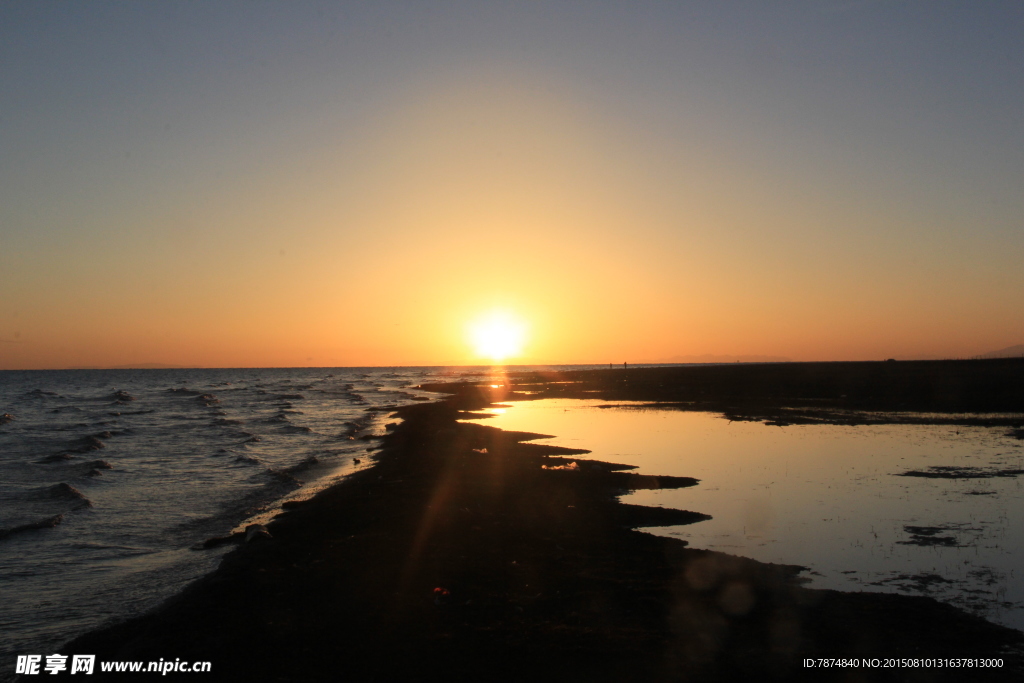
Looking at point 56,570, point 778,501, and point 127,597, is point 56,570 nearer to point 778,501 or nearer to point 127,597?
point 127,597

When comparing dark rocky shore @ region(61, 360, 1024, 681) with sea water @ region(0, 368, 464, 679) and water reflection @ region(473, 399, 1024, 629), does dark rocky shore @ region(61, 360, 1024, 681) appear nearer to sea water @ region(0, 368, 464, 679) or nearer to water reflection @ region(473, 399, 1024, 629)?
water reflection @ region(473, 399, 1024, 629)

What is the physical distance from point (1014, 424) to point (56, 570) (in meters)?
41.9

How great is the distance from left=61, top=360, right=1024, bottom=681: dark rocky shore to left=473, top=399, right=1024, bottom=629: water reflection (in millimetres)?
1006

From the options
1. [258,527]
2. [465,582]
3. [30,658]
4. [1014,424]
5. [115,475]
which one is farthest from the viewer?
[1014,424]

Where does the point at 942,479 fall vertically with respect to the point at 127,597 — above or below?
above

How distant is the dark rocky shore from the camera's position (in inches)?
333

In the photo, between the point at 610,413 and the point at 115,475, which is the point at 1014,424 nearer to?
the point at 610,413

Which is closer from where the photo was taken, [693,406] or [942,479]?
[942,479]

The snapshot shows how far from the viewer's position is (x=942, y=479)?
19.7 meters

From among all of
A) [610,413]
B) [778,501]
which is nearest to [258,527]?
[778,501]

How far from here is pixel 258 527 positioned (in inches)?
623

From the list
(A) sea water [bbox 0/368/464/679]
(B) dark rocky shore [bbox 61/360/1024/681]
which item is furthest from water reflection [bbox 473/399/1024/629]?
(A) sea water [bbox 0/368/464/679]

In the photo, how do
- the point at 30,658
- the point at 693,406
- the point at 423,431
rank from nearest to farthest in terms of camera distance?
the point at 30,658, the point at 423,431, the point at 693,406

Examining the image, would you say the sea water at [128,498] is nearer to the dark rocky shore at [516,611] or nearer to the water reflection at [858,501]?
the dark rocky shore at [516,611]
